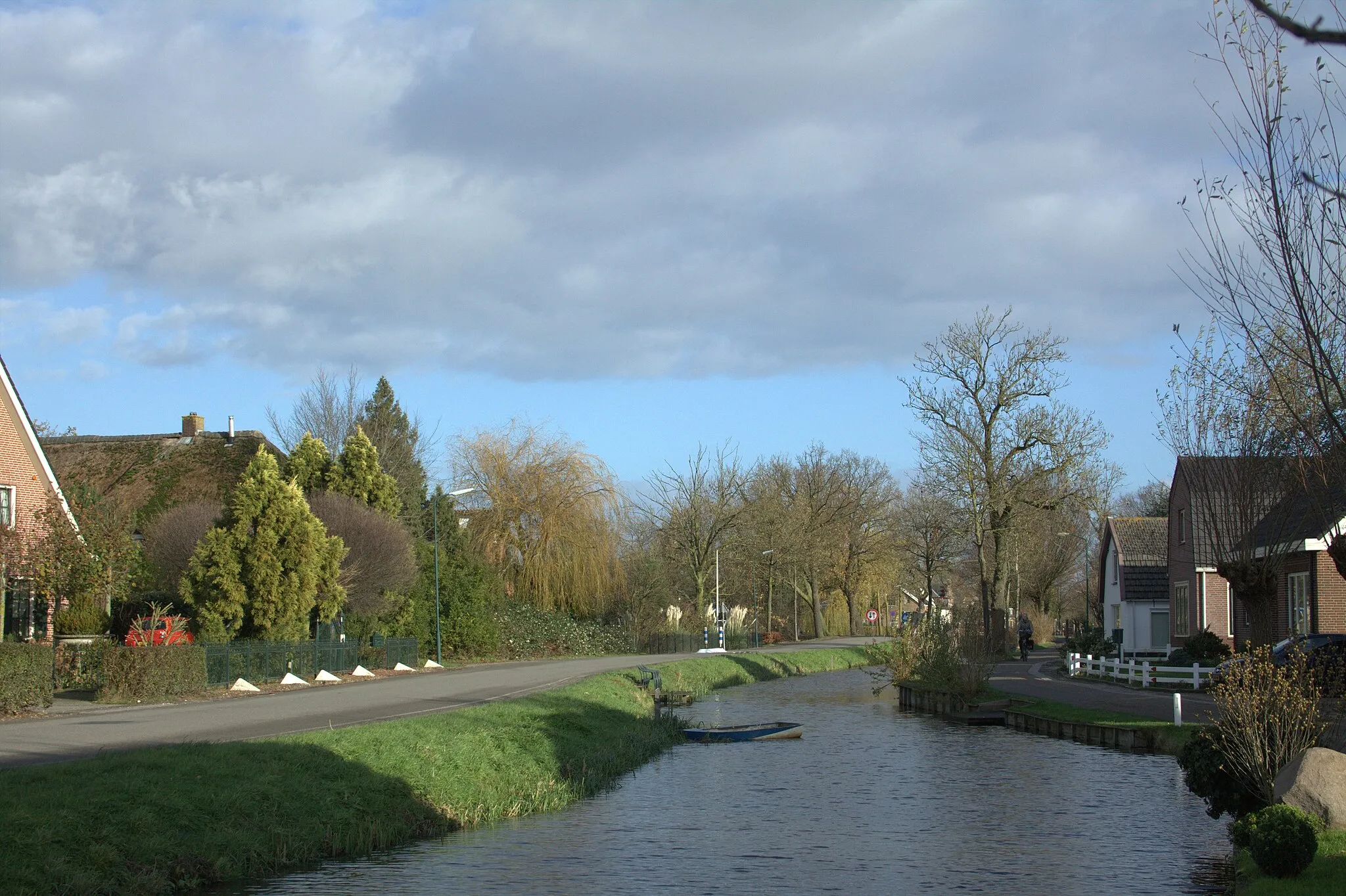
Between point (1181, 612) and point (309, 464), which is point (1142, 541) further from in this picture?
point (309, 464)

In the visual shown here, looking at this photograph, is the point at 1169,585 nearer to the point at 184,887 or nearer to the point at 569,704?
the point at 569,704

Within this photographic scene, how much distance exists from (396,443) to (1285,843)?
60536 mm

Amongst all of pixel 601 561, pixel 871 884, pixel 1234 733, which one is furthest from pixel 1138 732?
pixel 601 561

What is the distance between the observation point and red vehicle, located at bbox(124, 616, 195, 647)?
87.2 ft

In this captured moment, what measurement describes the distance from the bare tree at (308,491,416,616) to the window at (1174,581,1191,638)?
27.4 meters

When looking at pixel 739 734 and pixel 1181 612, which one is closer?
pixel 739 734

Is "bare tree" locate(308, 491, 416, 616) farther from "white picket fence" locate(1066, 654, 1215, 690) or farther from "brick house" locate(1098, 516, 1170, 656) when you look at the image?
"brick house" locate(1098, 516, 1170, 656)

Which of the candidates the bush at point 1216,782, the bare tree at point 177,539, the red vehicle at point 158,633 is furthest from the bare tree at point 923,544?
the bush at point 1216,782

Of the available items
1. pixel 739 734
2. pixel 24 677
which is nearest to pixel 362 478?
pixel 24 677

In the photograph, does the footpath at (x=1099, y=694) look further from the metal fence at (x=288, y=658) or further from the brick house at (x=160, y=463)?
the brick house at (x=160, y=463)

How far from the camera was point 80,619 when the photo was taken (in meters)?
28.6

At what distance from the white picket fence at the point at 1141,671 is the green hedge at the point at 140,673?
21.7 meters

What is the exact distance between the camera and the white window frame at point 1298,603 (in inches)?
1300

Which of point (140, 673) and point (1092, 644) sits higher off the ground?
point (140, 673)
